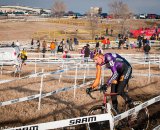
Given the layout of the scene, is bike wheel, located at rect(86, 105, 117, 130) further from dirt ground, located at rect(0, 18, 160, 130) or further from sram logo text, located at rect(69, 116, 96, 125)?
sram logo text, located at rect(69, 116, 96, 125)

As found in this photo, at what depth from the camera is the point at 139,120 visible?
29.3 ft

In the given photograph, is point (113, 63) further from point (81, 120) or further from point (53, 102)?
point (53, 102)

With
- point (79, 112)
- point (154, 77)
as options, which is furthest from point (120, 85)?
point (154, 77)

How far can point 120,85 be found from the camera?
8.73 m

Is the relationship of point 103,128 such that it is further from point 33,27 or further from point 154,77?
point 33,27

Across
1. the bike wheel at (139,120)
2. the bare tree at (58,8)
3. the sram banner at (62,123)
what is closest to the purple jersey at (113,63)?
the bike wheel at (139,120)

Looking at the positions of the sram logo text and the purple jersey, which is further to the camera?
the purple jersey

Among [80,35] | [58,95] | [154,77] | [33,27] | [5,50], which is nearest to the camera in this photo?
[58,95]

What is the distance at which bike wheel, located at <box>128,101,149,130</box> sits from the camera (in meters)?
8.84

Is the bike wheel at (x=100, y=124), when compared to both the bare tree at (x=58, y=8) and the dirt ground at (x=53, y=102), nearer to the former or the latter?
the dirt ground at (x=53, y=102)

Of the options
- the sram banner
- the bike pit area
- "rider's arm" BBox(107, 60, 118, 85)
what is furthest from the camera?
the bike pit area

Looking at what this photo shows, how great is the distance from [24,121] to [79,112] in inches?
78.0

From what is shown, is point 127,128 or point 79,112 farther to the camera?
point 79,112

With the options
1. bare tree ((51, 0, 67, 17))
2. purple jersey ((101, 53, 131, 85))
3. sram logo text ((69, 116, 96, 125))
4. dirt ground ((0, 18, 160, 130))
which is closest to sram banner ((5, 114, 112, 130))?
sram logo text ((69, 116, 96, 125))
